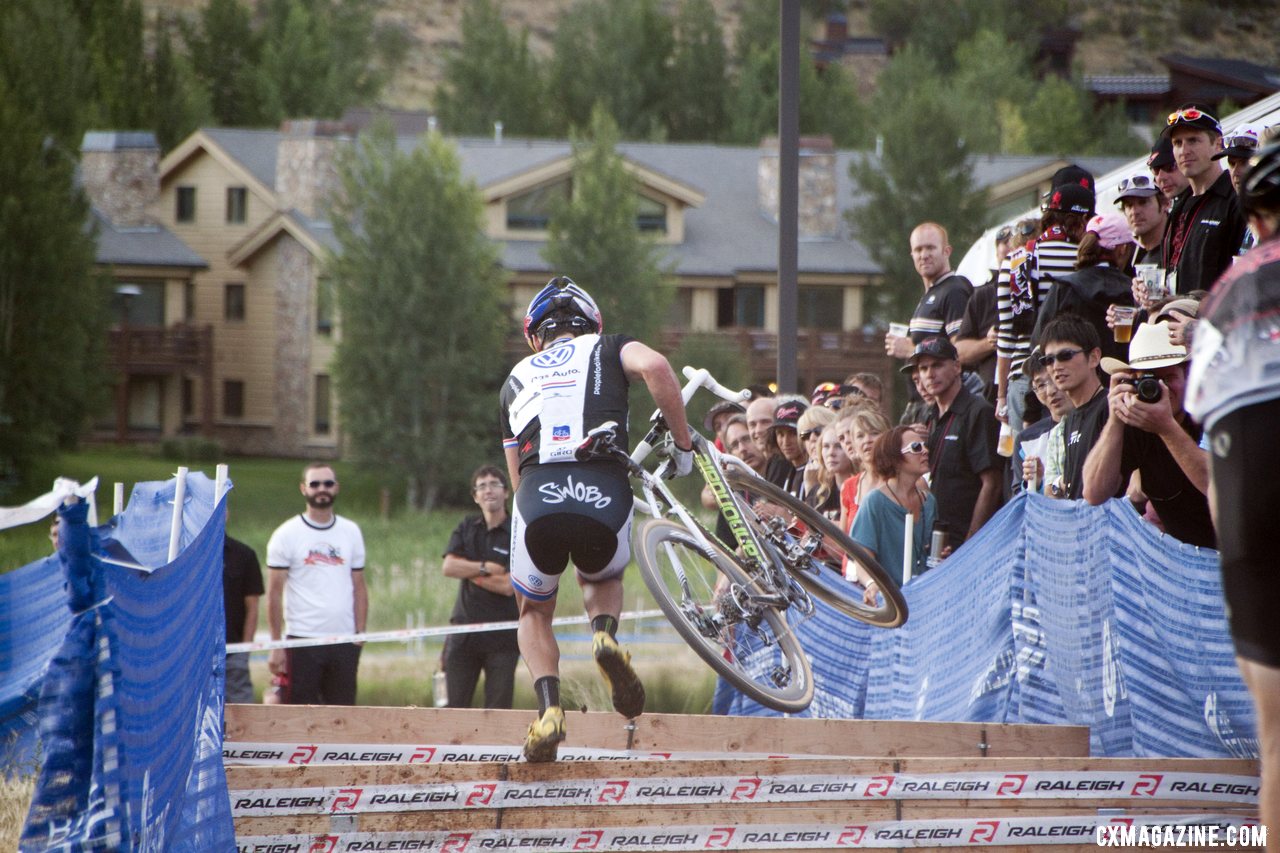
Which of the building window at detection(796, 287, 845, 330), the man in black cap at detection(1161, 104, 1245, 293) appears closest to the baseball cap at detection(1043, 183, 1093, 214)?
the man in black cap at detection(1161, 104, 1245, 293)

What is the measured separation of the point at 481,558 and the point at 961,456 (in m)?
4.29

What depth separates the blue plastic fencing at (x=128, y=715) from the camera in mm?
5145

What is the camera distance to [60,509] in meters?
5.09

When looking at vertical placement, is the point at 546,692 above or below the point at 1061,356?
below

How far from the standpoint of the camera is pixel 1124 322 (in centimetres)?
759

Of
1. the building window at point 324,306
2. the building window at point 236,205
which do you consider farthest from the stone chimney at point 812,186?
the building window at point 236,205

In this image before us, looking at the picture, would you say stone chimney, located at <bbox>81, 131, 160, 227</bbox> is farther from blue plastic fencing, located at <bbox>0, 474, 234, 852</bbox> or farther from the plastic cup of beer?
the plastic cup of beer

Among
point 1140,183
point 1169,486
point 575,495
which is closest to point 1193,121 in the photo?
point 1140,183

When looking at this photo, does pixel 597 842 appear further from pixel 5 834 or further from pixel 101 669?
pixel 5 834

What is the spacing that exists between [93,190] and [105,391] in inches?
401

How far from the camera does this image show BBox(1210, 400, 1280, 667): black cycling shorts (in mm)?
3783

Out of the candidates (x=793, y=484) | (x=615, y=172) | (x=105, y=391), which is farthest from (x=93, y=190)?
(x=793, y=484)

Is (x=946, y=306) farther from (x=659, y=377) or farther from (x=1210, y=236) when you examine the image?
(x=659, y=377)

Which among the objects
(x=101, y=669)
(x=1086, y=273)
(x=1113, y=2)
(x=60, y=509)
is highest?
(x=1113, y=2)
